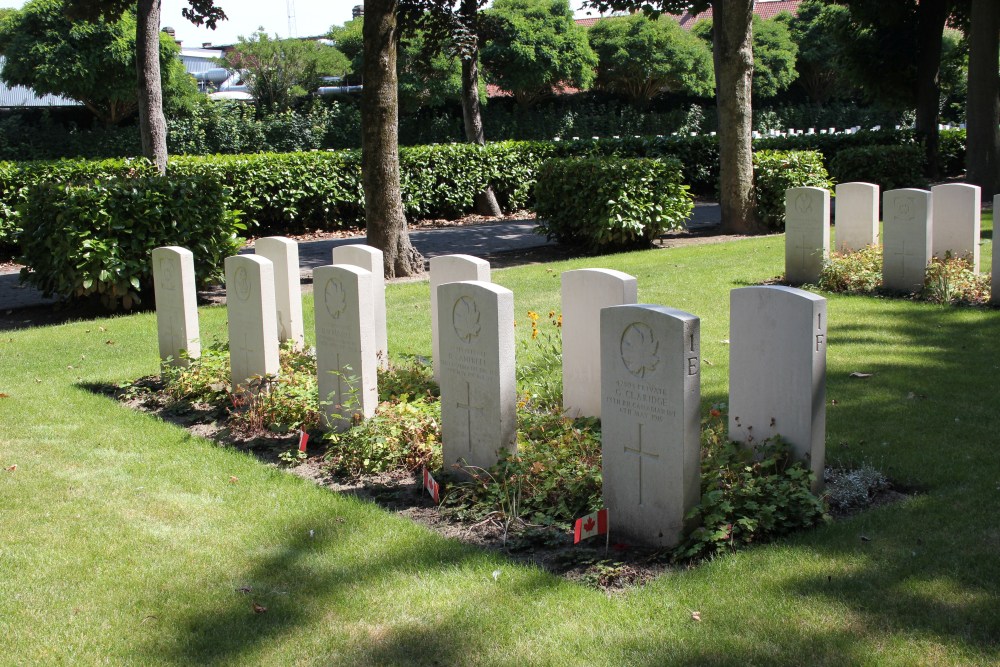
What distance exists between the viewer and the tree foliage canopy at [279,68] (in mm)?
39250

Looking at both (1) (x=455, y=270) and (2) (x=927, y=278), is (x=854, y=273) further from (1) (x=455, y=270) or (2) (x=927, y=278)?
(1) (x=455, y=270)

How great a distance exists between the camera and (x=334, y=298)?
6422 millimetres

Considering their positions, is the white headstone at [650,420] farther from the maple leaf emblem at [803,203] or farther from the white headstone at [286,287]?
the maple leaf emblem at [803,203]

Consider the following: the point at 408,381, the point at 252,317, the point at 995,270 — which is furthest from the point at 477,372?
the point at 995,270

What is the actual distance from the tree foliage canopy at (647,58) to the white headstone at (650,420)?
4298cm

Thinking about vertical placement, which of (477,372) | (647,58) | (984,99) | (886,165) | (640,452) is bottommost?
(640,452)

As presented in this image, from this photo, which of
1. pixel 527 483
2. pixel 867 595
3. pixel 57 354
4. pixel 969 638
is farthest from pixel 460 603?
pixel 57 354

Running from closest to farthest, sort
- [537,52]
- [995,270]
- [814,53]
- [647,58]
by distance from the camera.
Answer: [995,270] → [537,52] → [647,58] → [814,53]

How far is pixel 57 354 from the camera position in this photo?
32.1ft

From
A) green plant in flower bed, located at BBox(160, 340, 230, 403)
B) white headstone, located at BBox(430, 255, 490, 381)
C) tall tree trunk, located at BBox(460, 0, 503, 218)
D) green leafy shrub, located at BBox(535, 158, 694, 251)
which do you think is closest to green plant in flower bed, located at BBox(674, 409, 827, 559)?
white headstone, located at BBox(430, 255, 490, 381)

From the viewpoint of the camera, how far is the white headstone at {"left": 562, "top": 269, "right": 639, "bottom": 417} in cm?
605

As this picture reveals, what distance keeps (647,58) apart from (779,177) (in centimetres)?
3086

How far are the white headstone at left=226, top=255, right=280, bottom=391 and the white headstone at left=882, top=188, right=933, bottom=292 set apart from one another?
22.9 feet

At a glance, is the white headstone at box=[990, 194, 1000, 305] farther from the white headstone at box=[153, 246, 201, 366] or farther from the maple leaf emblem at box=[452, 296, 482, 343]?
the white headstone at box=[153, 246, 201, 366]
